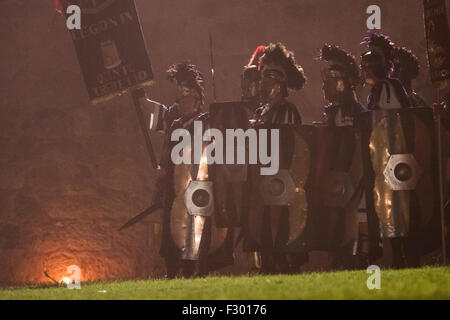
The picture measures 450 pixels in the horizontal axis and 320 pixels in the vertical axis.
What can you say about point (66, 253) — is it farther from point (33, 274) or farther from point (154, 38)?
point (154, 38)

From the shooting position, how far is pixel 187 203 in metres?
7.26

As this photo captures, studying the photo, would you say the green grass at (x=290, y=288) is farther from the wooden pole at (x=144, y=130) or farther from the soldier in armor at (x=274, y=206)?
the wooden pole at (x=144, y=130)

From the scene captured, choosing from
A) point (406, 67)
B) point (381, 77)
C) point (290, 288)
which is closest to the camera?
point (290, 288)

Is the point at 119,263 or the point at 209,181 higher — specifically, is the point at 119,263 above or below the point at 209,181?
below

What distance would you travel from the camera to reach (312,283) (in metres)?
5.53

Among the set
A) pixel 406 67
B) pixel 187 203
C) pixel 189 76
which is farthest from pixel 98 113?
pixel 406 67

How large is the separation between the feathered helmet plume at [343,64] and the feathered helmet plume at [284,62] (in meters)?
0.28

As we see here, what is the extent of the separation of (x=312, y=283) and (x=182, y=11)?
4.21 metres

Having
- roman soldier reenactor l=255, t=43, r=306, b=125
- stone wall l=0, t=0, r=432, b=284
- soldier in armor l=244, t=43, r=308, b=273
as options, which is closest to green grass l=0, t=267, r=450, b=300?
soldier in armor l=244, t=43, r=308, b=273

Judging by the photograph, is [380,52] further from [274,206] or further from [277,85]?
[274,206]

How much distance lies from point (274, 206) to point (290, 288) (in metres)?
1.53

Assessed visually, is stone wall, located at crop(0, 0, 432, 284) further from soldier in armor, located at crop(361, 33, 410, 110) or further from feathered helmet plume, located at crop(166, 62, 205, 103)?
soldier in armor, located at crop(361, 33, 410, 110)

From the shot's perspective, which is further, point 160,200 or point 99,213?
point 99,213
